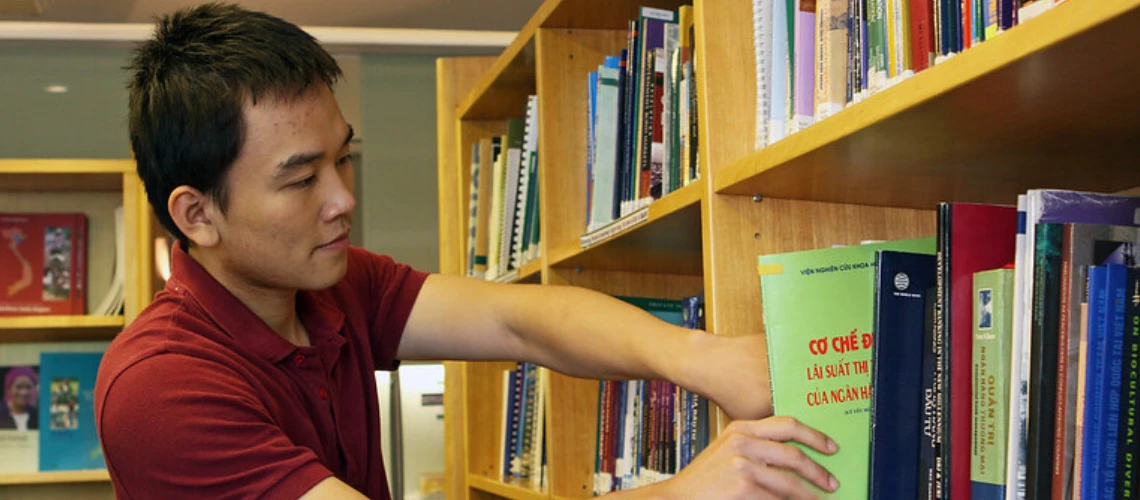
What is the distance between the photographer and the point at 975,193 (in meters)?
1.23

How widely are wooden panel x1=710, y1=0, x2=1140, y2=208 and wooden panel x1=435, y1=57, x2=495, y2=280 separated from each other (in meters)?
1.65

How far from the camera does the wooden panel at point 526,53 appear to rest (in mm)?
1927

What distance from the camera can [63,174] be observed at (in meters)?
3.43

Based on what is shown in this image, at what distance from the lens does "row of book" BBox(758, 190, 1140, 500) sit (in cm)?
82

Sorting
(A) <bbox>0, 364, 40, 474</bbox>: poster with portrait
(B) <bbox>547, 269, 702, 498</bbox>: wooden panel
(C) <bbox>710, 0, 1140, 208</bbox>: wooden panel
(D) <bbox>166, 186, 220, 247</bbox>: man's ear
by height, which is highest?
(C) <bbox>710, 0, 1140, 208</bbox>: wooden panel

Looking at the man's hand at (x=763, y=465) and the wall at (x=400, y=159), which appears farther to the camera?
the wall at (x=400, y=159)

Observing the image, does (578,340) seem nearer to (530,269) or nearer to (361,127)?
(530,269)

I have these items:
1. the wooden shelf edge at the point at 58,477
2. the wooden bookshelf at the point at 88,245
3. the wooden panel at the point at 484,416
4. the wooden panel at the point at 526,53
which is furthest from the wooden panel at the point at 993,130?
the wooden shelf edge at the point at 58,477

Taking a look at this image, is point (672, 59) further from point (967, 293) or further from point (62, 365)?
point (62, 365)

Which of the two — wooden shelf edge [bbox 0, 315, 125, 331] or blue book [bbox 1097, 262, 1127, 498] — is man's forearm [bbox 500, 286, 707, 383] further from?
wooden shelf edge [bbox 0, 315, 125, 331]

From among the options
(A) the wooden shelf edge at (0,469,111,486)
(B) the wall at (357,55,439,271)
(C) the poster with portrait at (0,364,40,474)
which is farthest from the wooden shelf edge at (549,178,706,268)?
(C) the poster with portrait at (0,364,40,474)

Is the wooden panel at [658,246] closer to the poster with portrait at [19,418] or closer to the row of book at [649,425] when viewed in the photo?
the row of book at [649,425]

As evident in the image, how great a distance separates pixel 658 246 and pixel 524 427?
834mm

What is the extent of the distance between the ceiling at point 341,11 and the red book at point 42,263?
612 millimetres
